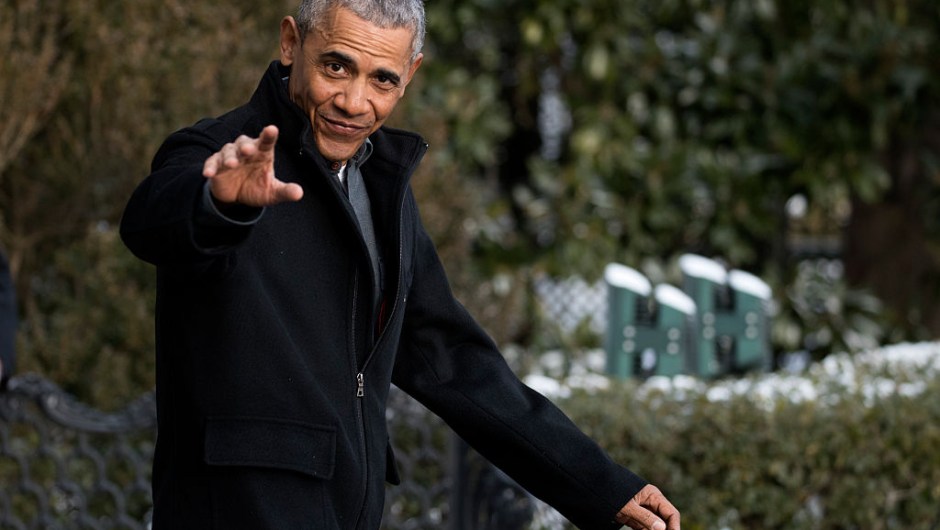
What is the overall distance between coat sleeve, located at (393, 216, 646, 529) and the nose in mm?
411

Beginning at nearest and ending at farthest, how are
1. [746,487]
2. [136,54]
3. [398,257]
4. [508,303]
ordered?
[398,257] → [746,487] → [136,54] → [508,303]

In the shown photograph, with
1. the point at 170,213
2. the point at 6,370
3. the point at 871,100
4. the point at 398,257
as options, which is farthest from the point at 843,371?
the point at 170,213

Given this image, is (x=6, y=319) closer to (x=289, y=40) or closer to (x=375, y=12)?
(x=289, y=40)

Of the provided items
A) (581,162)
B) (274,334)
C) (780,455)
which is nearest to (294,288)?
(274,334)

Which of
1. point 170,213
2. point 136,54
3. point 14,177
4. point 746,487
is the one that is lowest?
point 746,487

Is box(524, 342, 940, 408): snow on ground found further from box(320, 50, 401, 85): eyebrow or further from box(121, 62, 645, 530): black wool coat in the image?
box(320, 50, 401, 85): eyebrow

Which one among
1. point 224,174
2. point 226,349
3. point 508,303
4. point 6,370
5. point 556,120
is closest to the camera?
point 224,174

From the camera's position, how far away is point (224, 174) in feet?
6.11

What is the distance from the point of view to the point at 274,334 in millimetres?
2135

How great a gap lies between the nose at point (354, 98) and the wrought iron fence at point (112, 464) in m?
2.00

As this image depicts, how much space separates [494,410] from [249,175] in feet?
2.80

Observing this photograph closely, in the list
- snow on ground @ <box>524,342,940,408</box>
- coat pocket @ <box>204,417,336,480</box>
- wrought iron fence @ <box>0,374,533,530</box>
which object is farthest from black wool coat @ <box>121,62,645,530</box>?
snow on ground @ <box>524,342,940,408</box>

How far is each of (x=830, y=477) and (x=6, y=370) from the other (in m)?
2.52

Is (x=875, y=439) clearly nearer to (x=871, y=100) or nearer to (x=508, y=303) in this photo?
(x=508, y=303)
